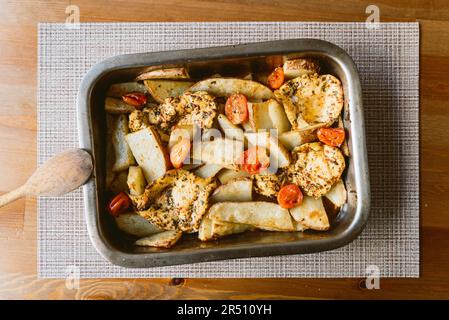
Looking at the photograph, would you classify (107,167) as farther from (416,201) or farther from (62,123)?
(416,201)

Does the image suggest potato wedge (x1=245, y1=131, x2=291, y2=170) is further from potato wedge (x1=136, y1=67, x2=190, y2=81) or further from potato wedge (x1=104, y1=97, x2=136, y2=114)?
potato wedge (x1=104, y1=97, x2=136, y2=114)

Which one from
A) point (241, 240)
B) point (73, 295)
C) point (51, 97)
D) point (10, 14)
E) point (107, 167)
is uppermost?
point (10, 14)

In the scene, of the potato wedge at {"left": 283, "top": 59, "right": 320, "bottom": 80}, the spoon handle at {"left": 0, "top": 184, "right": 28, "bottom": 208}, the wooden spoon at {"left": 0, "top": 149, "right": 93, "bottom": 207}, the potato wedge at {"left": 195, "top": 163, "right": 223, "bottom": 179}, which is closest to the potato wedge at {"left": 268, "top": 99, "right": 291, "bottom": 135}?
the potato wedge at {"left": 283, "top": 59, "right": 320, "bottom": 80}

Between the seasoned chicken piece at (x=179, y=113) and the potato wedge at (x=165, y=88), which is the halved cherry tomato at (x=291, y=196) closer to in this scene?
the seasoned chicken piece at (x=179, y=113)

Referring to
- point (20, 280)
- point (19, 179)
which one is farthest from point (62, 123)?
point (20, 280)

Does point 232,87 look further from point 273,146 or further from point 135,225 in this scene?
point 135,225
